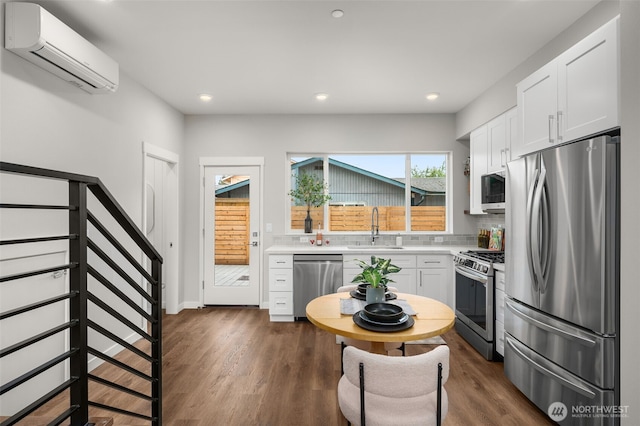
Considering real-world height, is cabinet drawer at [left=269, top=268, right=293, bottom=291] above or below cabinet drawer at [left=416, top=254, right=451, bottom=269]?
below

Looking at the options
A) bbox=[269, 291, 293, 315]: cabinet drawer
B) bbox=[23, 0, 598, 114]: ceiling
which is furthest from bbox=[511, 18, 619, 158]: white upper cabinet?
bbox=[269, 291, 293, 315]: cabinet drawer

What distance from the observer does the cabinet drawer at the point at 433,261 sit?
4258mm

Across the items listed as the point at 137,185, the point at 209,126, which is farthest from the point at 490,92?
the point at 137,185

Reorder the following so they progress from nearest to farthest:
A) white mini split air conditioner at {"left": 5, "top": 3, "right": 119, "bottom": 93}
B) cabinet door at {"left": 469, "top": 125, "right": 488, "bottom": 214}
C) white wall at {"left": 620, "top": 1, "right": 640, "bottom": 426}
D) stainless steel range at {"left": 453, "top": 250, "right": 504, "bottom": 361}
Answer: white wall at {"left": 620, "top": 1, "right": 640, "bottom": 426} → white mini split air conditioner at {"left": 5, "top": 3, "right": 119, "bottom": 93} → stainless steel range at {"left": 453, "top": 250, "right": 504, "bottom": 361} → cabinet door at {"left": 469, "top": 125, "right": 488, "bottom": 214}

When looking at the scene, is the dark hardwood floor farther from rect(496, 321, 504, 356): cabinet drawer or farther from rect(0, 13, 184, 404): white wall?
rect(0, 13, 184, 404): white wall

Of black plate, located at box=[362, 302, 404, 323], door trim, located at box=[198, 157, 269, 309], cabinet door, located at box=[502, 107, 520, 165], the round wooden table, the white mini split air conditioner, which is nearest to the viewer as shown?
the round wooden table

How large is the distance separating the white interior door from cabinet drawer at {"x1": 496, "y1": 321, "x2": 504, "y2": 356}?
9.79 ft

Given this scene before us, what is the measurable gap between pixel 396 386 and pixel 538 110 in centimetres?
220

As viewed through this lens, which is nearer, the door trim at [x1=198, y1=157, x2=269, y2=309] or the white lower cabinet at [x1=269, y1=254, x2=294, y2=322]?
the white lower cabinet at [x1=269, y1=254, x2=294, y2=322]


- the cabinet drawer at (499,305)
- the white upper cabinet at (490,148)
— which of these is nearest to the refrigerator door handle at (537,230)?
the cabinet drawer at (499,305)

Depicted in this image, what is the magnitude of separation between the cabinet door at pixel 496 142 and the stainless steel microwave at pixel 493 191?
93 mm

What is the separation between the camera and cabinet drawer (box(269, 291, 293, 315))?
4.29 m

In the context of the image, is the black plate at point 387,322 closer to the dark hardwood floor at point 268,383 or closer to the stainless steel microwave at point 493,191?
the dark hardwood floor at point 268,383

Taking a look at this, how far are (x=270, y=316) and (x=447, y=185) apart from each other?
3.04 m
